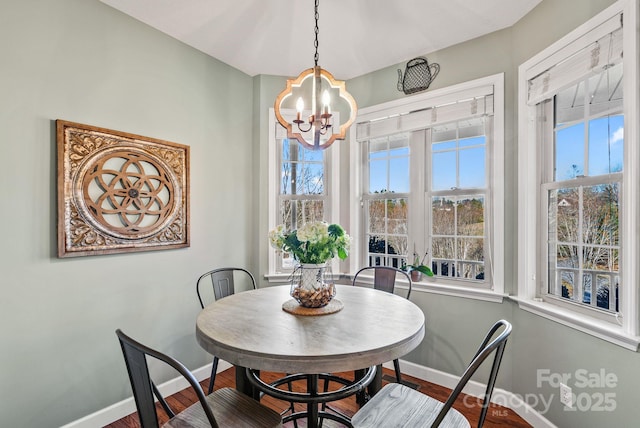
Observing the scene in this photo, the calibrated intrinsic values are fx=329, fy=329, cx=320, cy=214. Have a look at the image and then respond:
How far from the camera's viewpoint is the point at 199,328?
1.54 m

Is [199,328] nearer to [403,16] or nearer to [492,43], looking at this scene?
[403,16]

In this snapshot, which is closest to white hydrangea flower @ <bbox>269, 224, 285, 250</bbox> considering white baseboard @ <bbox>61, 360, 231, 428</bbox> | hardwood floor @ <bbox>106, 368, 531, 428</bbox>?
hardwood floor @ <bbox>106, 368, 531, 428</bbox>

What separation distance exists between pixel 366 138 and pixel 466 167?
3.18ft

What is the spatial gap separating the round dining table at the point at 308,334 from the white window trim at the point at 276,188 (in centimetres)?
112

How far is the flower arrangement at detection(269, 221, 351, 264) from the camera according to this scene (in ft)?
5.83

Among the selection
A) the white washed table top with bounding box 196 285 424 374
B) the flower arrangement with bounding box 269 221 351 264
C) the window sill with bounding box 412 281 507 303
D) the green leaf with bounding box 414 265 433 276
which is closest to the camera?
the white washed table top with bounding box 196 285 424 374

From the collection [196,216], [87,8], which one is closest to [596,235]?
[196,216]

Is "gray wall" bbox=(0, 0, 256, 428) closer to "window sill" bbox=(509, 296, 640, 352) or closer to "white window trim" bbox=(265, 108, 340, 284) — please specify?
"white window trim" bbox=(265, 108, 340, 284)

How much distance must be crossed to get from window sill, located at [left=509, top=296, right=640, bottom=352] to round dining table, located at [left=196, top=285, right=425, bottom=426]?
0.89 metres

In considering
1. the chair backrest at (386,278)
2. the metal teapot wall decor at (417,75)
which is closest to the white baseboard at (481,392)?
the chair backrest at (386,278)

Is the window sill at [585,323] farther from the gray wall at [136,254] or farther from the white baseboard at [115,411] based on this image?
the white baseboard at [115,411]

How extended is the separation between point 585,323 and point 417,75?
2196mm

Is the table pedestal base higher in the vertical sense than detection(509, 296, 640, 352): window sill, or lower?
lower

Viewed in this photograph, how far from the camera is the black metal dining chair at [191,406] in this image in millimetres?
1100
